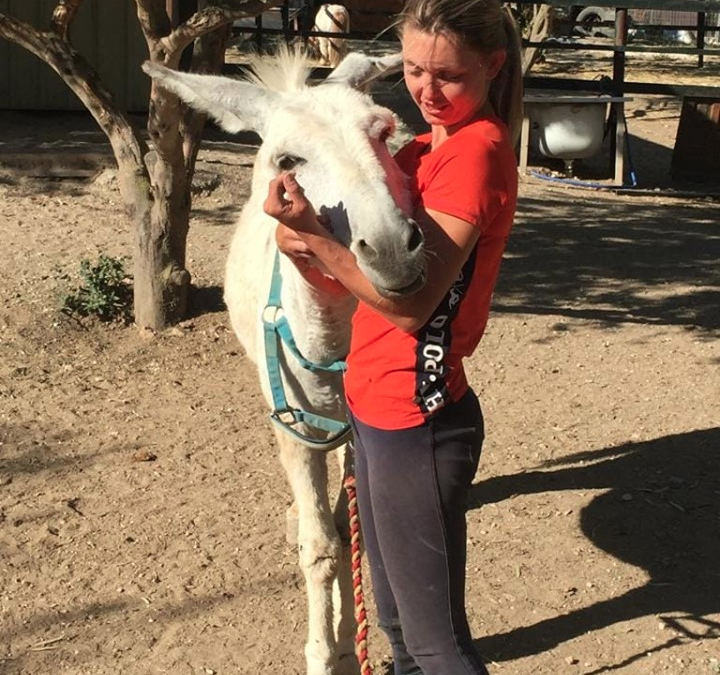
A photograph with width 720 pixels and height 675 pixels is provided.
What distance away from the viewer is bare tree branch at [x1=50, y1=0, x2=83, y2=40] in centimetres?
561

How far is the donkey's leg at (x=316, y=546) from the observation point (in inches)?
135

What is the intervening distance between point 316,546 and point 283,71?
1538 mm

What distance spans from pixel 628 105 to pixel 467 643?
14.6 m

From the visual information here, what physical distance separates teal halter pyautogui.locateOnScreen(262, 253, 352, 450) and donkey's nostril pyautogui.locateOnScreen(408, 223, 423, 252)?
3.58ft

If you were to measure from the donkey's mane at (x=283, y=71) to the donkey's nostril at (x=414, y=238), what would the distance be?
1.29 meters

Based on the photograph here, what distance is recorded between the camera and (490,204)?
7.05ft

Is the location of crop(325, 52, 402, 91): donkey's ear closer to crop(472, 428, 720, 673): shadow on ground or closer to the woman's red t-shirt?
the woman's red t-shirt

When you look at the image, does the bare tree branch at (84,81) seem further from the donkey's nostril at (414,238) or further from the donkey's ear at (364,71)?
the donkey's nostril at (414,238)

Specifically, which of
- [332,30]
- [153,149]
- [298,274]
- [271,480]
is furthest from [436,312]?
[332,30]

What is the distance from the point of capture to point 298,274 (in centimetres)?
287

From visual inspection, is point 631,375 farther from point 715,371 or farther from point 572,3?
point 572,3

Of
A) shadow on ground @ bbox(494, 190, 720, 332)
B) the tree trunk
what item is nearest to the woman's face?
the tree trunk

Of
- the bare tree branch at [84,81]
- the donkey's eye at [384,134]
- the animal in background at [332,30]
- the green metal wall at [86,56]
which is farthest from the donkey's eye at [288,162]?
the animal in background at [332,30]

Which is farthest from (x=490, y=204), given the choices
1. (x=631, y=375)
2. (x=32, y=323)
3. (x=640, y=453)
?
(x=32, y=323)
